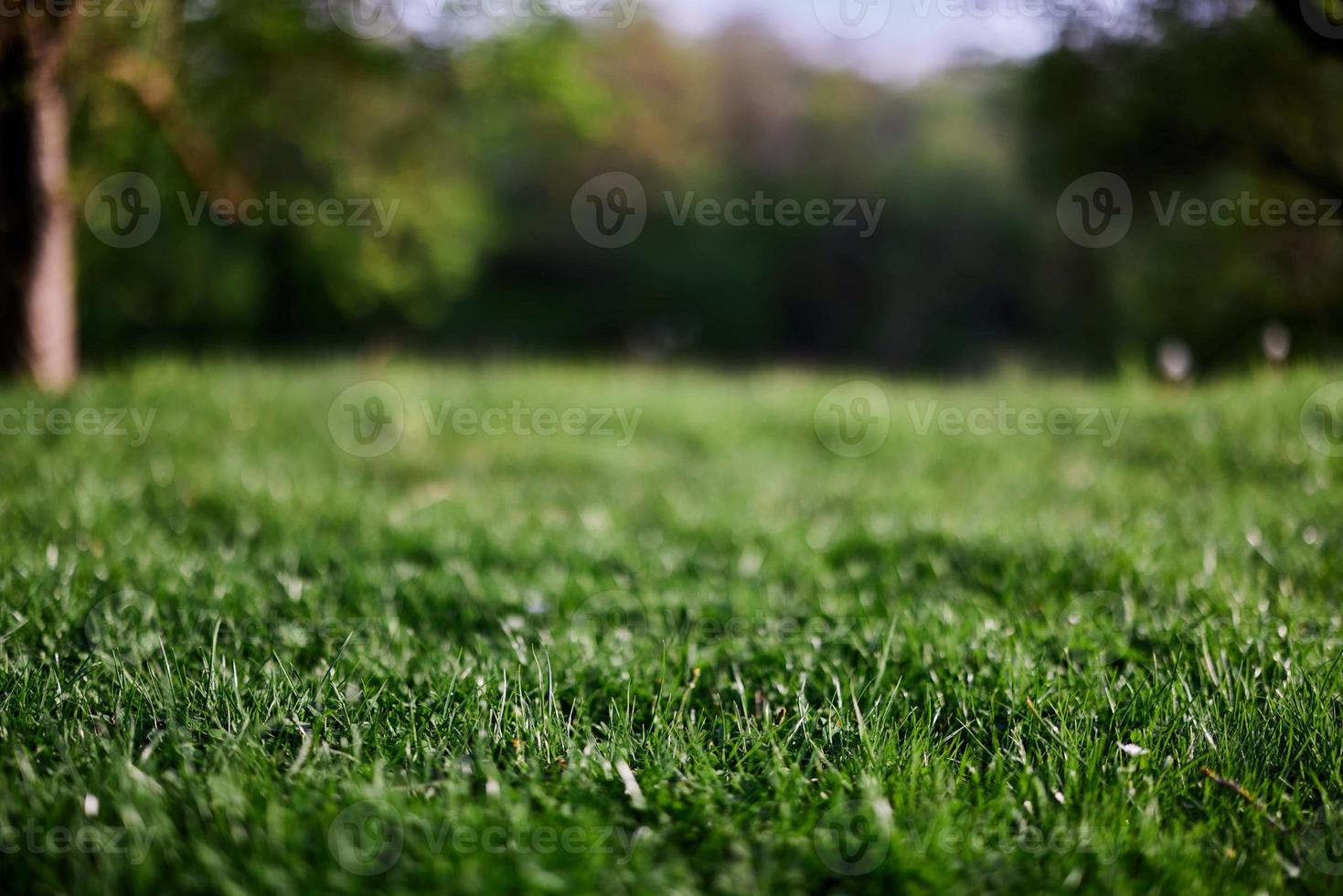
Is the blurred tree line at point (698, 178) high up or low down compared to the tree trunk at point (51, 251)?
up

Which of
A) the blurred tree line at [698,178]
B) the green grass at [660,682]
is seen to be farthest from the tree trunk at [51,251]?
the green grass at [660,682]

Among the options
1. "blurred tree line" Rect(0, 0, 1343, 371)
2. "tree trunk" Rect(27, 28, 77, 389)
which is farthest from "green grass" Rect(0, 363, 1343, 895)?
"blurred tree line" Rect(0, 0, 1343, 371)

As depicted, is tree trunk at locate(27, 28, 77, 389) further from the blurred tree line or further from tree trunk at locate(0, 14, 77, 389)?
the blurred tree line

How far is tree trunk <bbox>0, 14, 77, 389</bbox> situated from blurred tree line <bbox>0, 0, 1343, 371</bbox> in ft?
1.02

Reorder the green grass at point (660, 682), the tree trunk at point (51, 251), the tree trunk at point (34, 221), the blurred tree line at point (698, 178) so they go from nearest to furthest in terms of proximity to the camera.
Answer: the green grass at point (660, 682)
the tree trunk at point (34, 221)
the tree trunk at point (51, 251)
the blurred tree line at point (698, 178)

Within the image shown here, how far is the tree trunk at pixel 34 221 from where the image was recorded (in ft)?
18.7

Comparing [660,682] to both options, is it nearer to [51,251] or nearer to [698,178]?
[51,251]

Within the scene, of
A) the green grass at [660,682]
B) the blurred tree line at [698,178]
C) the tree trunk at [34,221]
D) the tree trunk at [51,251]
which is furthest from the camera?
the blurred tree line at [698,178]

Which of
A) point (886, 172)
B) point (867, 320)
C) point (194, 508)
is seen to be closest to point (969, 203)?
point (886, 172)

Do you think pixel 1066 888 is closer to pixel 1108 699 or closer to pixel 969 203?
pixel 1108 699

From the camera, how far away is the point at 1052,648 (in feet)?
8.23

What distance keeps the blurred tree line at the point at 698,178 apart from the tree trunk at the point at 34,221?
0.31 metres

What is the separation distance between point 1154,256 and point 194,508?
560 inches

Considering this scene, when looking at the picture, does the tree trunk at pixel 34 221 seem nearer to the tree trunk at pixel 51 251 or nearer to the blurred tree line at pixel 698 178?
the tree trunk at pixel 51 251
